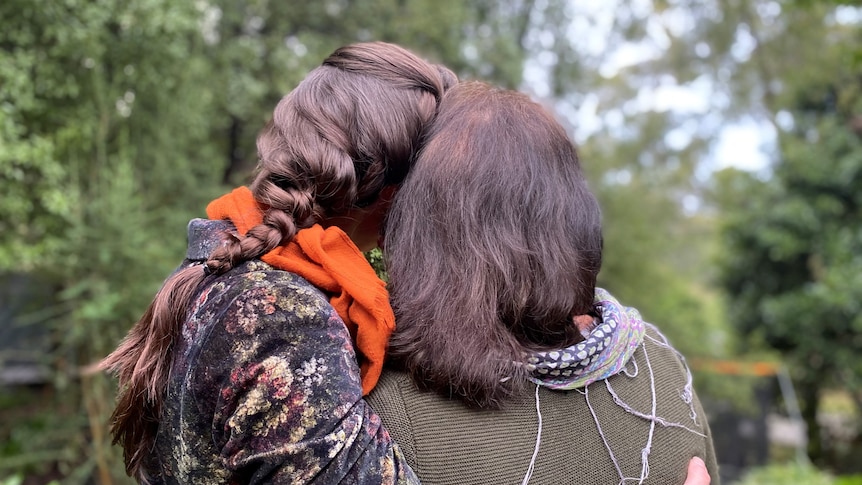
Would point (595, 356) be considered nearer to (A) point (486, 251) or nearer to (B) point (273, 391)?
(A) point (486, 251)

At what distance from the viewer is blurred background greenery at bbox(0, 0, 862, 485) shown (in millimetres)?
4371

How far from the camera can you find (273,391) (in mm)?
989

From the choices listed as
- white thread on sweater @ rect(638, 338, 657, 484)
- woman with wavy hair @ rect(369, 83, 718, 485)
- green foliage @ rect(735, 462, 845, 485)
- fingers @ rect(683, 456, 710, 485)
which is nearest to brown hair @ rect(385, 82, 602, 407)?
woman with wavy hair @ rect(369, 83, 718, 485)

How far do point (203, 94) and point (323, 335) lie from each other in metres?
4.91

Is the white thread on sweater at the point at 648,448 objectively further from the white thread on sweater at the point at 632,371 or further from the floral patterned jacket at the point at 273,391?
the floral patterned jacket at the point at 273,391

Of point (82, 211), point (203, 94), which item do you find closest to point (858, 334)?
point (203, 94)

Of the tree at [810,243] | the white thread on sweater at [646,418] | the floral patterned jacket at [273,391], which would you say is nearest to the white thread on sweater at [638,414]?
the white thread on sweater at [646,418]

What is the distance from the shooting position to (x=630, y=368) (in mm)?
1346

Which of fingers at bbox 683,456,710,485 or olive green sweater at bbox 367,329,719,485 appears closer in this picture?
olive green sweater at bbox 367,329,719,485

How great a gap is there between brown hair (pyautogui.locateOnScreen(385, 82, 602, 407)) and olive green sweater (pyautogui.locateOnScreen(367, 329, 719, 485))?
4 centimetres

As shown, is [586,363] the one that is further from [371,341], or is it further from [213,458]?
[213,458]

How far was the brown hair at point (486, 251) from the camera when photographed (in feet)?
3.72

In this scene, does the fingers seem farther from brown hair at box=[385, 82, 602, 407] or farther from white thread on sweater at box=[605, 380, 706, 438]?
brown hair at box=[385, 82, 602, 407]

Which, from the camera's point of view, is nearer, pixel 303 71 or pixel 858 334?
pixel 303 71
